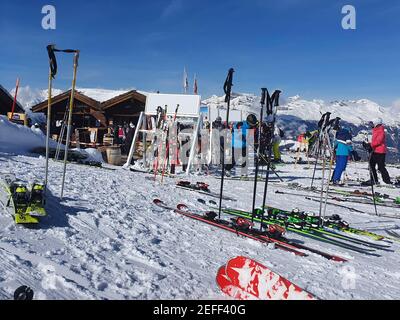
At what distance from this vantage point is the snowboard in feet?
10.6

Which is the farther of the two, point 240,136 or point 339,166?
point 240,136

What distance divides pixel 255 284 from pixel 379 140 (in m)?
11.2

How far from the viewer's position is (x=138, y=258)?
4.14 meters

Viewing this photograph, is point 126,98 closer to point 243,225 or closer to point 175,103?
point 175,103

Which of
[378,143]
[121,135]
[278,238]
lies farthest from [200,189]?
[121,135]

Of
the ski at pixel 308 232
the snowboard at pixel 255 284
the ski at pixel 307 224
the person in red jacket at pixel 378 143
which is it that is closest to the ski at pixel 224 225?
the ski at pixel 308 232

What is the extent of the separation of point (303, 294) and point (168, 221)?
10.4 ft

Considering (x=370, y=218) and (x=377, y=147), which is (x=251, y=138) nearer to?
(x=377, y=147)

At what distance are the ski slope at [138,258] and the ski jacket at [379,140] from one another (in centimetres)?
752

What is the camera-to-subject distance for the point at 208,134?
16.6 meters

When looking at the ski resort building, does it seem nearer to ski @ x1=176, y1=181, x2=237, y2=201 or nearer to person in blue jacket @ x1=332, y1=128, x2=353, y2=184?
person in blue jacket @ x1=332, y1=128, x2=353, y2=184

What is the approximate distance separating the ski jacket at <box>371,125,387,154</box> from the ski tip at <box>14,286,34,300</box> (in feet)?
41.4

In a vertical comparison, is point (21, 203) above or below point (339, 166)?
below

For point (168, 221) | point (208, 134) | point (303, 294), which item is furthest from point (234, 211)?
point (208, 134)
